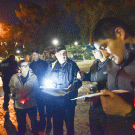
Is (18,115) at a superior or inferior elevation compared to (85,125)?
superior

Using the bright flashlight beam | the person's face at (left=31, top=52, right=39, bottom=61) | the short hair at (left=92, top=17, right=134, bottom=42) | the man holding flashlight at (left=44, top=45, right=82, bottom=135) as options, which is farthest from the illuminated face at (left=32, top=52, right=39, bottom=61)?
the short hair at (left=92, top=17, right=134, bottom=42)

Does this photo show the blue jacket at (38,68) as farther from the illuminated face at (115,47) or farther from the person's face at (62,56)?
the illuminated face at (115,47)

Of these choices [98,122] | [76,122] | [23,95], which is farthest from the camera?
[76,122]

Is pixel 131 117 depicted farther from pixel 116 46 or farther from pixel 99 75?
pixel 99 75

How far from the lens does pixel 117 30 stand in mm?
1314

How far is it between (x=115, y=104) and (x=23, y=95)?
2.53m

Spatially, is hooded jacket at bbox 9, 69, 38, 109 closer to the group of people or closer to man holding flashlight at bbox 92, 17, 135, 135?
the group of people

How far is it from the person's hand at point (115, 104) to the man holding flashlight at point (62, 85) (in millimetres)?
1751

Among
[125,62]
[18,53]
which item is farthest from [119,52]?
[18,53]

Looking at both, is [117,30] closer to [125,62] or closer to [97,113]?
[125,62]

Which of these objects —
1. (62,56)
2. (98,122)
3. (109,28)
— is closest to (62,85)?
(62,56)

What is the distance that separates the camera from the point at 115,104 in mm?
1226

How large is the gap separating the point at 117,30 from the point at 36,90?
2.73 metres

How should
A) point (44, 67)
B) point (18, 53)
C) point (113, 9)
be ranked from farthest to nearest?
1. point (18, 53)
2. point (113, 9)
3. point (44, 67)
